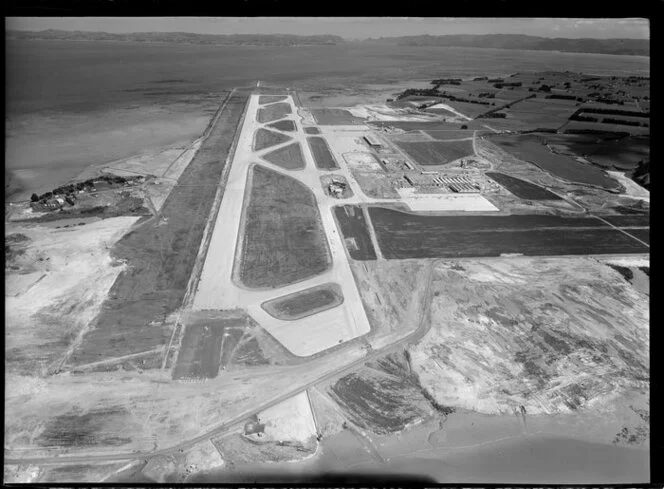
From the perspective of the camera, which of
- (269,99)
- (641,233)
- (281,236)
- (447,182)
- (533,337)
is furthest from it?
(269,99)

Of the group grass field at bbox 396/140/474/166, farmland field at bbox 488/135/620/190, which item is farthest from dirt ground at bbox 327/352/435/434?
farmland field at bbox 488/135/620/190

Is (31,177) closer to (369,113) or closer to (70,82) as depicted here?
(70,82)

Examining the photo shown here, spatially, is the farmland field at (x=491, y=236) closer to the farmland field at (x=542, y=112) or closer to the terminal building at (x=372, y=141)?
the terminal building at (x=372, y=141)

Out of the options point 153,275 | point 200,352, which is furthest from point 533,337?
point 153,275

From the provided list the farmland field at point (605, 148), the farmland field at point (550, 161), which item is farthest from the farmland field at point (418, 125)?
the farmland field at point (605, 148)

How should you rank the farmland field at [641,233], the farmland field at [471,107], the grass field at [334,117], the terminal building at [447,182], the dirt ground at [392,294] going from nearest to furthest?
the dirt ground at [392,294] → the farmland field at [641,233] → the terminal building at [447,182] → the grass field at [334,117] → the farmland field at [471,107]

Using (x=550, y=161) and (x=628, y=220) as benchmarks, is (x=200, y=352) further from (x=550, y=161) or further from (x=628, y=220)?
(x=550, y=161)
